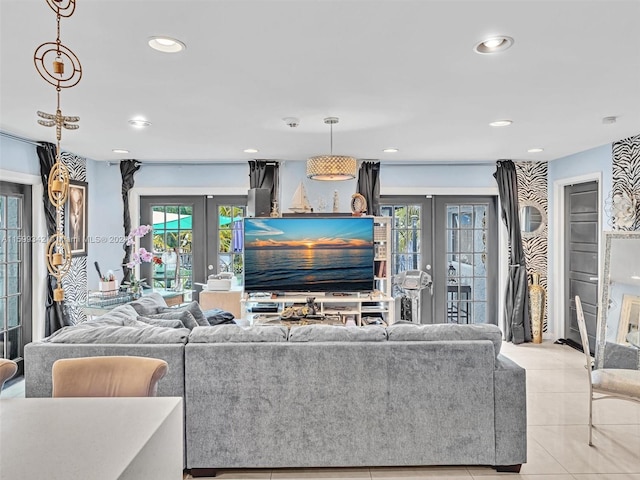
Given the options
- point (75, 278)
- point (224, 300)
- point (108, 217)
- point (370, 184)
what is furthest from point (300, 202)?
point (75, 278)

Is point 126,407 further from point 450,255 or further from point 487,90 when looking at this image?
point 450,255

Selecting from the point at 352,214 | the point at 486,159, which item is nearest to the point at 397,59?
the point at 352,214

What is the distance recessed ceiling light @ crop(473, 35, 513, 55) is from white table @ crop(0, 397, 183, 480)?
213 cm

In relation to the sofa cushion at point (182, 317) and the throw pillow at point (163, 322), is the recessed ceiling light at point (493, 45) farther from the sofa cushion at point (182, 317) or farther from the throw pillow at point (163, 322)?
the sofa cushion at point (182, 317)

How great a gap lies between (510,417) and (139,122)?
3555mm

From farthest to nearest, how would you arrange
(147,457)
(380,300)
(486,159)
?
(486,159) < (380,300) < (147,457)

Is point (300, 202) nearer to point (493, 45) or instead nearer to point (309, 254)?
point (309, 254)

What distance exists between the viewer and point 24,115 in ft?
12.0

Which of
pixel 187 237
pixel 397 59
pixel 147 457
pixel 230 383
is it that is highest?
pixel 397 59

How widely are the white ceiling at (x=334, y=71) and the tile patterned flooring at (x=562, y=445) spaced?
235 centimetres

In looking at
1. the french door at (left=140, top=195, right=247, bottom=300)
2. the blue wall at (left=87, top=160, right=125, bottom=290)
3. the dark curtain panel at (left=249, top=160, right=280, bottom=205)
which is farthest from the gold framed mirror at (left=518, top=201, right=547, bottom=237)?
the blue wall at (left=87, top=160, right=125, bottom=290)

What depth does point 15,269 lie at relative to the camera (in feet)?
15.4

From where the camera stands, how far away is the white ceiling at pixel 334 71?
6.66 feet

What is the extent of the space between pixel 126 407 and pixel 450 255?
5.52 m
